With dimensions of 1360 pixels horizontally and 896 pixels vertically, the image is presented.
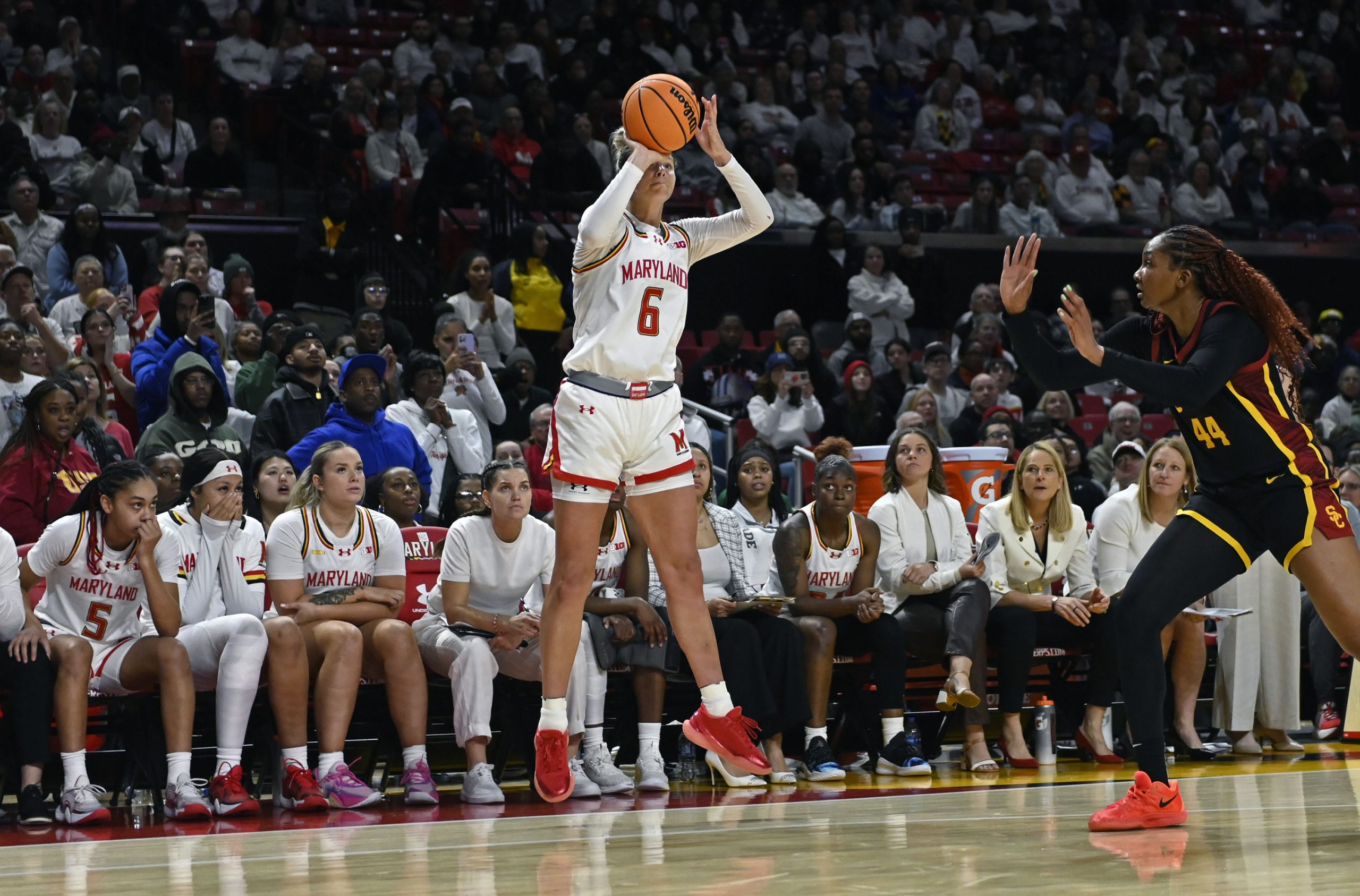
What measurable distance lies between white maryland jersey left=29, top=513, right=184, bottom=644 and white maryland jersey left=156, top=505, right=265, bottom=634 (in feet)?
0.57

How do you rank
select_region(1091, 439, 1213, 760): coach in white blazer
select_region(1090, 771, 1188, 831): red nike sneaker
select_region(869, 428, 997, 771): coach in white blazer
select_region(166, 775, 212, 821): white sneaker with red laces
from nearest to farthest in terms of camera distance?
select_region(1090, 771, 1188, 831): red nike sneaker
select_region(166, 775, 212, 821): white sneaker with red laces
select_region(869, 428, 997, 771): coach in white blazer
select_region(1091, 439, 1213, 760): coach in white blazer

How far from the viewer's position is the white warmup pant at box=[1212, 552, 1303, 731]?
7.66 metres

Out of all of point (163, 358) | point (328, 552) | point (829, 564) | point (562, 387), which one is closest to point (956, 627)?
point (829, 564)

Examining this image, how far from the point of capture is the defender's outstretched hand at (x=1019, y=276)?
13.8 feet

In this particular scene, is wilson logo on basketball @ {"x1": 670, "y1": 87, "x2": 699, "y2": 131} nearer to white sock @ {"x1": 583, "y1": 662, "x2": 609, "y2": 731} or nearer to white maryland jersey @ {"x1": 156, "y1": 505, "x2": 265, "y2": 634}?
white sock @ {"x1": 583, "y1": 662, "x2": 609, "y2": 731}

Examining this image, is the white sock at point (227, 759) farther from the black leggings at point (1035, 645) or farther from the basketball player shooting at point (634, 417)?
the black leggings at point (1035, 645)

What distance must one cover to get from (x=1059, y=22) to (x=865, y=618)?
41.1 feet

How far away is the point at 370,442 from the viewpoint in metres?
7.76

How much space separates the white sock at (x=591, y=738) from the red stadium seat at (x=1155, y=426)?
734cm

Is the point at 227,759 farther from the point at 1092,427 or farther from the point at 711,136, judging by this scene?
the point at 1092,427

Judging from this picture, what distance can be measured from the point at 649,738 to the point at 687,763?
392 millimetres

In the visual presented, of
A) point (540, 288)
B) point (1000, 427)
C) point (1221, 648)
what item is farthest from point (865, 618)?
point (540, 288)

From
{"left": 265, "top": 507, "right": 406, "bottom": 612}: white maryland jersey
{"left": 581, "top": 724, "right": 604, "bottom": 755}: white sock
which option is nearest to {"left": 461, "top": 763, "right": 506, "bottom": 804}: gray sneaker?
{"left": 581, "top": 724, "right": 604, "bottom": 755}: white sock

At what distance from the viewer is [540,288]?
11305 millimetres
